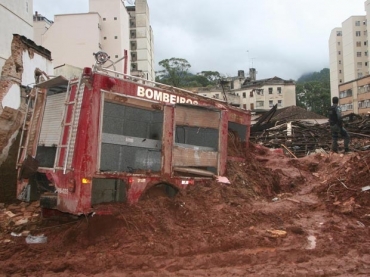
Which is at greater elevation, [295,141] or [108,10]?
[108,10]

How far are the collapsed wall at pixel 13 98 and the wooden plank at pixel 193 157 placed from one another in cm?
409

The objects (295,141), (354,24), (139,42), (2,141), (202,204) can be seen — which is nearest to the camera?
(202,204)

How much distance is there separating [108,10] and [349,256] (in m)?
40.6

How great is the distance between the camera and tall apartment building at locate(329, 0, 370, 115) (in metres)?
59.3

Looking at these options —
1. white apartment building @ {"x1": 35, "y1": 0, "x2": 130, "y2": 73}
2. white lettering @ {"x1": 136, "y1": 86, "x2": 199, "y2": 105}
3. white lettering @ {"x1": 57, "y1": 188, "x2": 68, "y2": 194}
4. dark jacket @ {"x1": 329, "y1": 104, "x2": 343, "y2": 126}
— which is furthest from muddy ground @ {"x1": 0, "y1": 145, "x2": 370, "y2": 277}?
white apartment building @ {"x1": 35, "y1": 0, "x2": 130, "y2": 73}

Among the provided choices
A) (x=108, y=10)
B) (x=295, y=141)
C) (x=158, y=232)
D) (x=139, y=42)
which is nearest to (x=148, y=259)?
(x=158, y=232)

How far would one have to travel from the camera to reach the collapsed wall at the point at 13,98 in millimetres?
8303

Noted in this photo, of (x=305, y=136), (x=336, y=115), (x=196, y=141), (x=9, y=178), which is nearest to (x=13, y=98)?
(x=9, y=178)

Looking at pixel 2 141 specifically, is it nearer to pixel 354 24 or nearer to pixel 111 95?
pixel 111 95

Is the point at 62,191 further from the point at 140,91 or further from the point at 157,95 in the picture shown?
the point at 157,95

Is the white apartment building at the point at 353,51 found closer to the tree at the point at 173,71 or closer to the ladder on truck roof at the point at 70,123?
the tree at the point at 173,71

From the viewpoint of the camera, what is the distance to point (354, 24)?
74.7 metres

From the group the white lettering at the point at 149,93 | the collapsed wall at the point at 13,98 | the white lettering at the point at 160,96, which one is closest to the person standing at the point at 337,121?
the white lettering at the point at 160,96

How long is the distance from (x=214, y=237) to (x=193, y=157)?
163 cm
